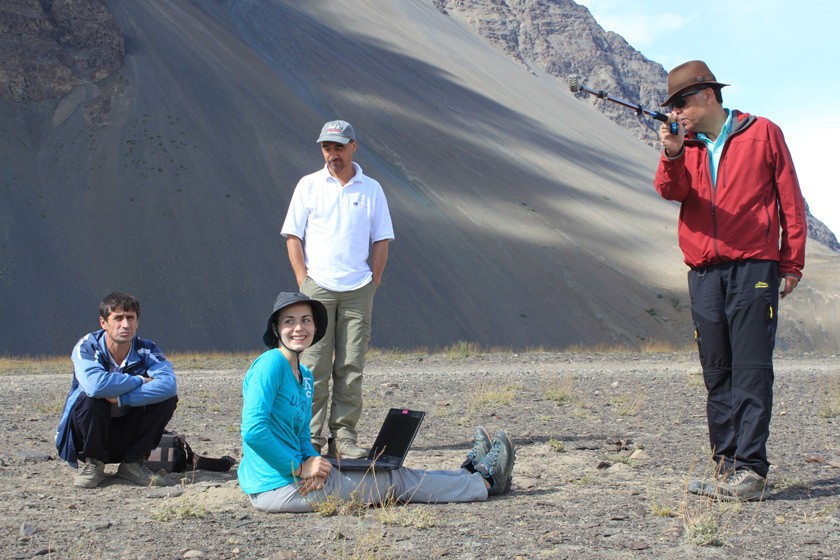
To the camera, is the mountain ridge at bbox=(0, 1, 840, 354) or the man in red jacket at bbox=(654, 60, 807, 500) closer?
the man in red jacket at bbox=(654, 60, 807, 500)

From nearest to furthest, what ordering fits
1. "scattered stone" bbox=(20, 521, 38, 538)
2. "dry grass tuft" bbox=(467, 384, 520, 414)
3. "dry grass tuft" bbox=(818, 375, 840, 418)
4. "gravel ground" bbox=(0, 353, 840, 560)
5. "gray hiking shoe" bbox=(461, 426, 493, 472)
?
"gravel ground" bbox=(0, 353, 840, 560) → "scattered stone" bbox=(20, 521, 38, 538) → "gray hiking shoe" bbox=(461, 426, 493, 472) → "dry grass tuft" bbox=(818, 375, 840, 418) → "dry grass tuft" bbox=(467, 384, 520, 414)

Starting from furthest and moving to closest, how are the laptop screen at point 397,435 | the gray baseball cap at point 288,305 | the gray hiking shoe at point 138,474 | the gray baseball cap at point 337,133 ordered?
the gray baseball cap at point 337,133, the gray hiking shoe at point 138,474, the laptop screen at point 397,435, the gray baseball cap at point 288,305

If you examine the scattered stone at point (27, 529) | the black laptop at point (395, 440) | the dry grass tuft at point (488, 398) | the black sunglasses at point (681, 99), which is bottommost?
the dry grass tuft at point (488, 398)

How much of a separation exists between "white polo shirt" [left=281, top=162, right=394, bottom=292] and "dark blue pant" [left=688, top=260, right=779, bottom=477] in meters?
2.42

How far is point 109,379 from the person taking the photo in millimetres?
5664

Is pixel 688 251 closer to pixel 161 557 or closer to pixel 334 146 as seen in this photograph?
pixel 334 146

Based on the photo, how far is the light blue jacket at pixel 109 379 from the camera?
567 cm

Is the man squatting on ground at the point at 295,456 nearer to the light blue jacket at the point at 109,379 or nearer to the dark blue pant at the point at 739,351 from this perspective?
the light blue jacket at the point at 109,379

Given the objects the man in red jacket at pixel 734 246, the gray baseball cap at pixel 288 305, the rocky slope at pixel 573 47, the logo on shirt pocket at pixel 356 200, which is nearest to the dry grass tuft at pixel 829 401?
the man in red jacket at pixel 734 246

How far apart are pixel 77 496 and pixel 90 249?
27350 mm

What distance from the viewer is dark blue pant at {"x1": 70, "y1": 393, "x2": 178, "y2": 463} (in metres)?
5.78

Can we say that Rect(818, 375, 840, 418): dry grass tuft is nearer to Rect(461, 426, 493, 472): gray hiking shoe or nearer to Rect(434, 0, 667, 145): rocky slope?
Rect(461, 426, 493, 472): gray hiking shoe

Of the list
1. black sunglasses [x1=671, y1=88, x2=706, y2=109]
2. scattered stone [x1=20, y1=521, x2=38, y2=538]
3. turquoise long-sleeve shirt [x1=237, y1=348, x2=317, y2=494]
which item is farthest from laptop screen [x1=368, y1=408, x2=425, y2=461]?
black sunglasses [x1=671, y1=88, x2=706, y2=109]

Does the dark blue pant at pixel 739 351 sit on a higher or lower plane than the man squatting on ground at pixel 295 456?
higher
